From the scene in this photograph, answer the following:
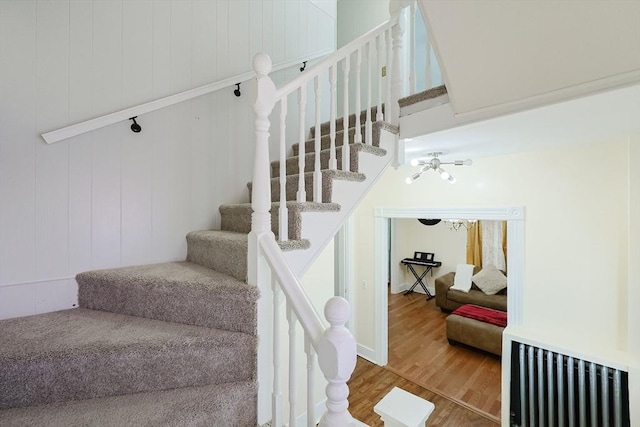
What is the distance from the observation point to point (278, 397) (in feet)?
3.55

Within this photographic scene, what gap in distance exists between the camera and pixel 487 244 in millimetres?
5977

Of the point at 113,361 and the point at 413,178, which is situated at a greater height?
the point at 413,178

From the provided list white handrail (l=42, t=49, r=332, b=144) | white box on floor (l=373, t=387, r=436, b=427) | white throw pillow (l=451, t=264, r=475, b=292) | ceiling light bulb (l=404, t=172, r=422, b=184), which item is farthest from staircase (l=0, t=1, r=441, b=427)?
white throw pillow (l=451, t=264, r=475, b=292)

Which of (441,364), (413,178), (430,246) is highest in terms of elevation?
(413,178)

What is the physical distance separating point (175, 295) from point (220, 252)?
31 cm

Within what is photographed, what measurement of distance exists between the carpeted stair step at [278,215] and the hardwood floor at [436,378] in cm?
241

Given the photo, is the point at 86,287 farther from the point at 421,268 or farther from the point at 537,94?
the point at 421,268

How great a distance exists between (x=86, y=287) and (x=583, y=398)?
361 cm

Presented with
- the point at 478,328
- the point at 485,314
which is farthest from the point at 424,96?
the point at 485,314

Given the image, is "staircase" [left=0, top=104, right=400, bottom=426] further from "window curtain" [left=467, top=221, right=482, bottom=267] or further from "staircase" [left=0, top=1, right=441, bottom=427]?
"window curtain" [left=467, top=221, right=482, bottom=267]

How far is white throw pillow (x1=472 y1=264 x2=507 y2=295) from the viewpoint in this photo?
5191 mm

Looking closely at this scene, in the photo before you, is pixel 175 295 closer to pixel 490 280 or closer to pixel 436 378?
pixel 436 378

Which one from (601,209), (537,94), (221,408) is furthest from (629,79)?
(221,408)

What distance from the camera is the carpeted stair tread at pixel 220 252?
134 centimetres
